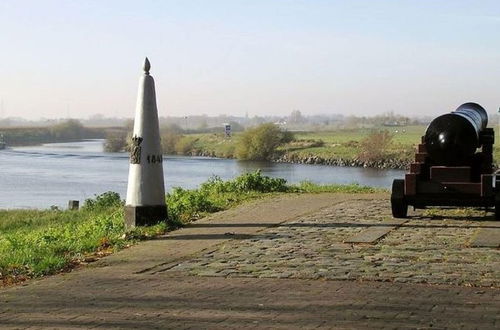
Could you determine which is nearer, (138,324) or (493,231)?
(138,324)

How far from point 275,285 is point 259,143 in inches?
2508

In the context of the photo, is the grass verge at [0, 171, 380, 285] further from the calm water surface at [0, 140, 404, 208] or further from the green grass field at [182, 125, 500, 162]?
the green grass field at [182, 125, 500, 162]

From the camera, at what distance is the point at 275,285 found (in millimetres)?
7879

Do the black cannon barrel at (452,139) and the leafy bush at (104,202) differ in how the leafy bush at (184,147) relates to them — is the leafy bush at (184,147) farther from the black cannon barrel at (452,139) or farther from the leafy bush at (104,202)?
the black cannon barrel at (452,139)

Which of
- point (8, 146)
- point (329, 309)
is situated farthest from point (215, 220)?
point (8, 146)

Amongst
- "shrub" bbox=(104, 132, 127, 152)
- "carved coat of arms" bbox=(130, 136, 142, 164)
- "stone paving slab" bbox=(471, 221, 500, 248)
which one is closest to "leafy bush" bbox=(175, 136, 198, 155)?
"shrub" bbox=(104, 132, 127, 152)

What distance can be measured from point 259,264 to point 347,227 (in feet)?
11.7

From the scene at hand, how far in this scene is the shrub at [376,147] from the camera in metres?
66.2

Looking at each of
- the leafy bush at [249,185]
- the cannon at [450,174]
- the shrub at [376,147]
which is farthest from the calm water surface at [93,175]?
the cannon at [450,174]

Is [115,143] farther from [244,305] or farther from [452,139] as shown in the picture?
[244,305]

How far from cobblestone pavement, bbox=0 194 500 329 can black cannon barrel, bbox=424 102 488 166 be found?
176cm

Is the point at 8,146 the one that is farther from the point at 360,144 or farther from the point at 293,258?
the point at 293,258

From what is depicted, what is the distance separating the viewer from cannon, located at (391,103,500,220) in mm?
13445

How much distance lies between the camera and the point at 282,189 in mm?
20312
